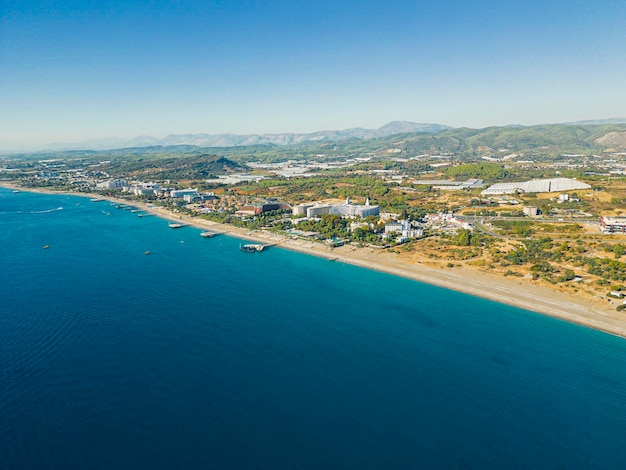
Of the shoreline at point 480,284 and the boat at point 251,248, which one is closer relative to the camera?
the shoreline at point 480,284

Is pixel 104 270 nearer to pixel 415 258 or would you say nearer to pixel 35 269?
pixel 35 269

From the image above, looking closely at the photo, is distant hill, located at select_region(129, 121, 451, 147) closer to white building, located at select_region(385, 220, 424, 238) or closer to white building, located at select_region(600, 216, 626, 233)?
white building, located at select_region(385, 220, 424, 238)

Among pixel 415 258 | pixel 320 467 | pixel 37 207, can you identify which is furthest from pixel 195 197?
pixel 320 467

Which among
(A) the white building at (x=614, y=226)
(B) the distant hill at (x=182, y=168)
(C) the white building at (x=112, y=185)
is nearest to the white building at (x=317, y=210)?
(A) the white building at (x=614, y=226)

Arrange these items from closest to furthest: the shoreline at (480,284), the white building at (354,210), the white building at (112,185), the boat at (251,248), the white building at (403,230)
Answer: the shoreline at (480,284), the boat at (251,248), the white building at (403,230), the white building at (354,210), the white building at (112,185)

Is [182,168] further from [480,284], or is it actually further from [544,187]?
[480,284]

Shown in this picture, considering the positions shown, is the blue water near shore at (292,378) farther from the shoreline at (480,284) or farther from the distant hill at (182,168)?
the distant hill at (182,168)

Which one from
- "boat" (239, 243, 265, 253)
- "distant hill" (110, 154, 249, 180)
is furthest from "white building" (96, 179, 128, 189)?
"boat" (239, 243, 265, 253)
